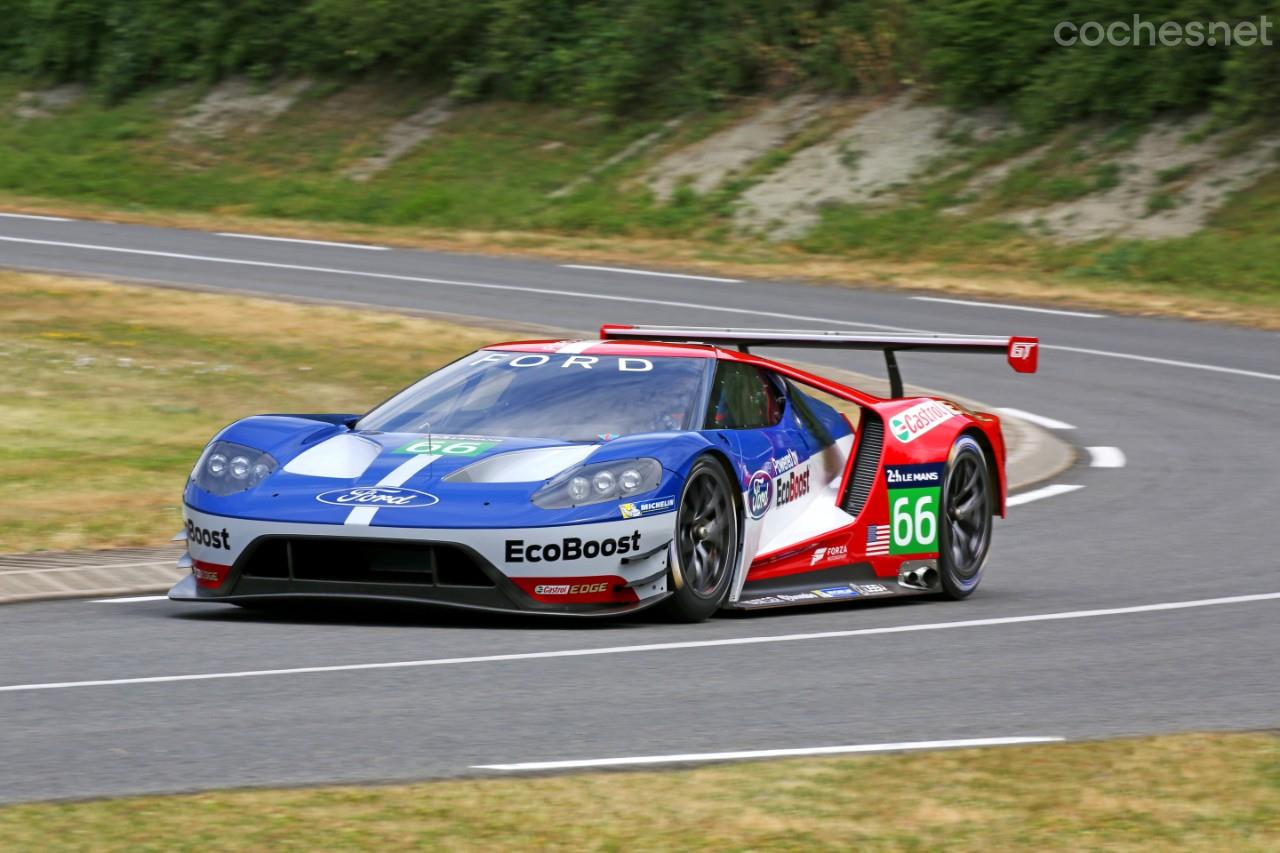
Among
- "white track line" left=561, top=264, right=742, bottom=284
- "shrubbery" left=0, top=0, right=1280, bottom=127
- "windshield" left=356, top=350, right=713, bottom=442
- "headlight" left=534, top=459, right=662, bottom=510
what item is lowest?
"headlight" left=534, top=459, right=662, bottom=510

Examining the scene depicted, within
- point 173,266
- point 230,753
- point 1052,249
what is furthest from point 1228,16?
point 230,753

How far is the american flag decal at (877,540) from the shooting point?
938 centimetres

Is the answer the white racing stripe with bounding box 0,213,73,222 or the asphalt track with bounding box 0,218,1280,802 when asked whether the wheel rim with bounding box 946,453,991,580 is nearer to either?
the asphalt track with bounding box 0,218,1280,802

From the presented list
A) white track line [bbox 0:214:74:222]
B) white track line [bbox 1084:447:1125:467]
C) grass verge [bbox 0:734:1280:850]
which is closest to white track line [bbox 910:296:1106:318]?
white track line [bbox 1084:447:1125:467]

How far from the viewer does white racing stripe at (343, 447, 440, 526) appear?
7.85 metres

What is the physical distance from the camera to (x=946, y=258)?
28594mm

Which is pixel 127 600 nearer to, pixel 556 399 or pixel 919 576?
pixel 556 399

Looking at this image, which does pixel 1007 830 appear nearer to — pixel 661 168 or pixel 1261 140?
pixel 1261 140

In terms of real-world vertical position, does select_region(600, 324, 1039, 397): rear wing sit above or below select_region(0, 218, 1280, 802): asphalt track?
above

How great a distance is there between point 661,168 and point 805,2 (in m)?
5.13

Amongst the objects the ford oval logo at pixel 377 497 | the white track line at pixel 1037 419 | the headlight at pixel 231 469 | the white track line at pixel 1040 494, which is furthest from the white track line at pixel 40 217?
the ford oval logo at pixel 377 497

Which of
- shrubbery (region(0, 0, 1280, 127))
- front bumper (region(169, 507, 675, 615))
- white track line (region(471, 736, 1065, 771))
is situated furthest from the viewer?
shrubbery (region(0, 0, 1280, 127))

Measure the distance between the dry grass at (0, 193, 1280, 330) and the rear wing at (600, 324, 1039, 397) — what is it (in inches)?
567

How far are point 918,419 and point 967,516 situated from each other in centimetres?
56
